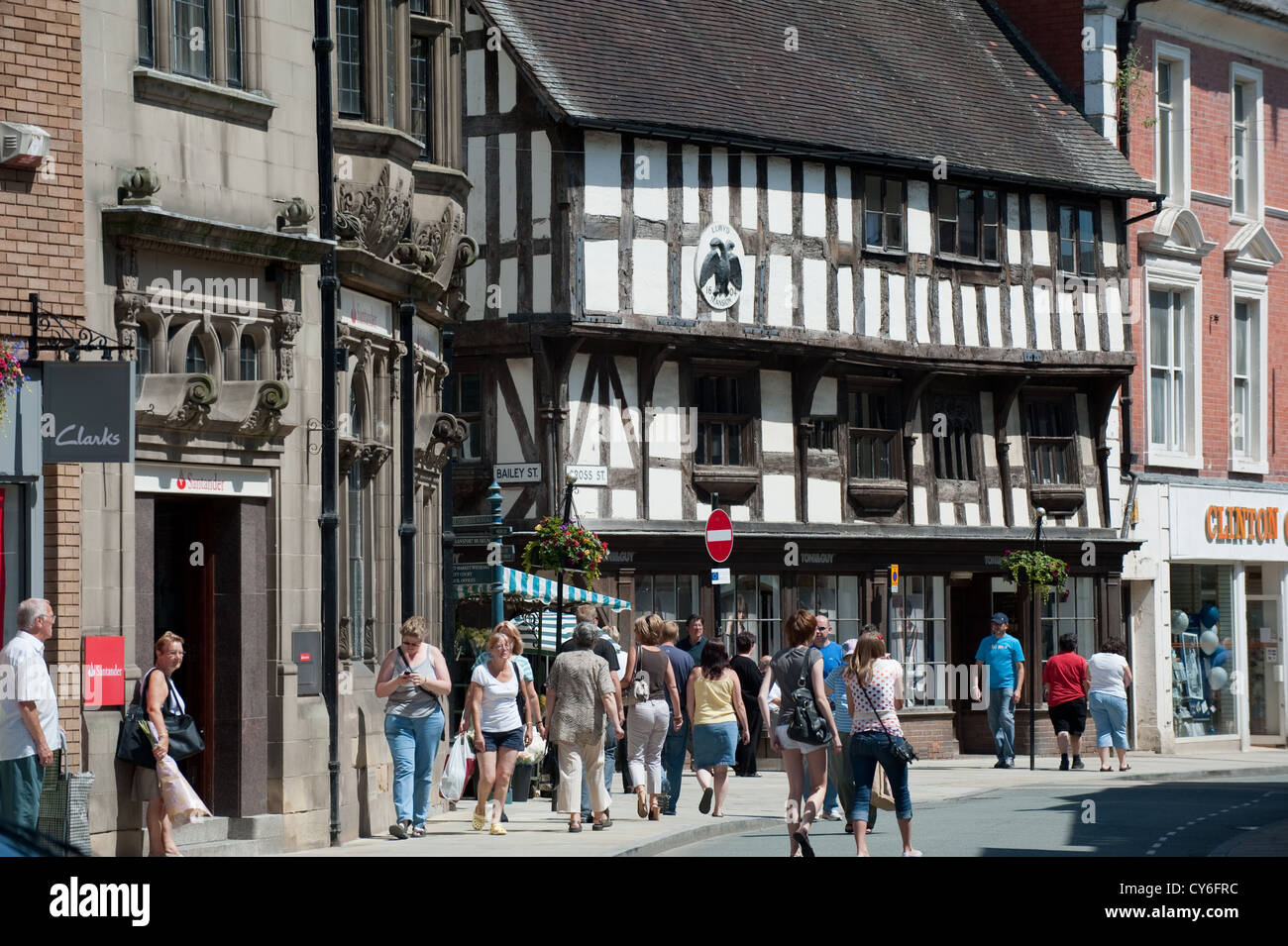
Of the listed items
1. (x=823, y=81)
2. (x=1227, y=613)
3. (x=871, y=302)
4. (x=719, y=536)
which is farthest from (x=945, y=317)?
(x=1227, y=613)

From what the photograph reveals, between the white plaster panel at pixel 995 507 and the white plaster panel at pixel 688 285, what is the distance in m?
6.55

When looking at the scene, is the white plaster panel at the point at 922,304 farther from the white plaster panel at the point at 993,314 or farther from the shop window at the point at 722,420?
the shop window at the point at 722,420

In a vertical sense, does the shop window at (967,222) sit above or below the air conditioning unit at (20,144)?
above

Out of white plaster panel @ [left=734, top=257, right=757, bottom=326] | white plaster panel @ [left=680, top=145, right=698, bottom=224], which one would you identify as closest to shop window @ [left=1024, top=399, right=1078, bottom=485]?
white plaster panel @ [left=734, top=257, right=757, bottom=326]

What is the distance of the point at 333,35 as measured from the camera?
57.0 ft

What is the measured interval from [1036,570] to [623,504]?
6.43 meters

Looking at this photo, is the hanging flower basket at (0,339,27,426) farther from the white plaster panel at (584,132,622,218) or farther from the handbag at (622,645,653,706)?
the white plaster panel at (584,132,622,218)

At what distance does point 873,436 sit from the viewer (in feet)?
105

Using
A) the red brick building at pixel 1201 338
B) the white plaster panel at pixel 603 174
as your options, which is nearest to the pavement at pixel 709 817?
the red brick building at pixel 1201 338

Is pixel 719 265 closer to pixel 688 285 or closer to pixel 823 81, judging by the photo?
pixel 688 285

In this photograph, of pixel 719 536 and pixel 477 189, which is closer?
pixel 719 536

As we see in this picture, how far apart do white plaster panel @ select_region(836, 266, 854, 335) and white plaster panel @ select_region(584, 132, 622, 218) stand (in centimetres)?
388

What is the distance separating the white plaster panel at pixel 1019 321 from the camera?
33.2 metres
